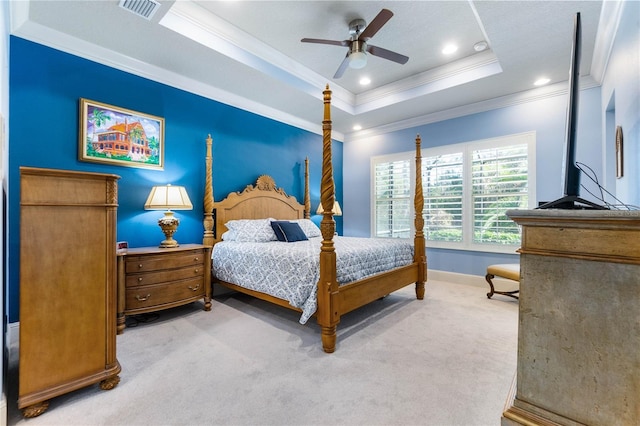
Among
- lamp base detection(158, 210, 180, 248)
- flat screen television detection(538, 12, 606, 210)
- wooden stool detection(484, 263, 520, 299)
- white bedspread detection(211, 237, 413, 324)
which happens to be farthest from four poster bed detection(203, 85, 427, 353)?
flat screen television detection(538, 12, 606, 210)

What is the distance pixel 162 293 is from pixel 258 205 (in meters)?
1.87

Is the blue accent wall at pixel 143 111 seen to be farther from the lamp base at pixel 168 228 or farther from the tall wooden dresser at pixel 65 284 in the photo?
the tall wooden dresser at pixel 65 284

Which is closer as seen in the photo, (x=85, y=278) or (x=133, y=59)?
(x=85, y=278)

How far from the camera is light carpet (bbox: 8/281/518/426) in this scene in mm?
1541


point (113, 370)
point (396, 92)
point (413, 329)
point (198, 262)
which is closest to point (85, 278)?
point (113, 370)

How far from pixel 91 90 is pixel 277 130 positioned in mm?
2443

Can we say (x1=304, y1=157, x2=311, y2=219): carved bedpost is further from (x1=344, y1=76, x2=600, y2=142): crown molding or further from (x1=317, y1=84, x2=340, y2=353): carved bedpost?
(x1=317, y1=84, x2=340, y2=353): carved bedpost

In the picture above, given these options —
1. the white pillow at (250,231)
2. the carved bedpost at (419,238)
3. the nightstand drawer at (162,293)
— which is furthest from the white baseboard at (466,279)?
the nightstand drawer at (162,293)

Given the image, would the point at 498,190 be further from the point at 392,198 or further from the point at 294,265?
the point at 294,265

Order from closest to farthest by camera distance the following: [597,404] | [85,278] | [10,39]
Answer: [597,404], [85,278], [10,39]

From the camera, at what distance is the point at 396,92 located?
4305 millimetres

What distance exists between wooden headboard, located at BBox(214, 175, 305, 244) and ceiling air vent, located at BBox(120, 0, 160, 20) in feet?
6.86

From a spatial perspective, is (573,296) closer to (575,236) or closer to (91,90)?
(575,236)

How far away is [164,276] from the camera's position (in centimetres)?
285
